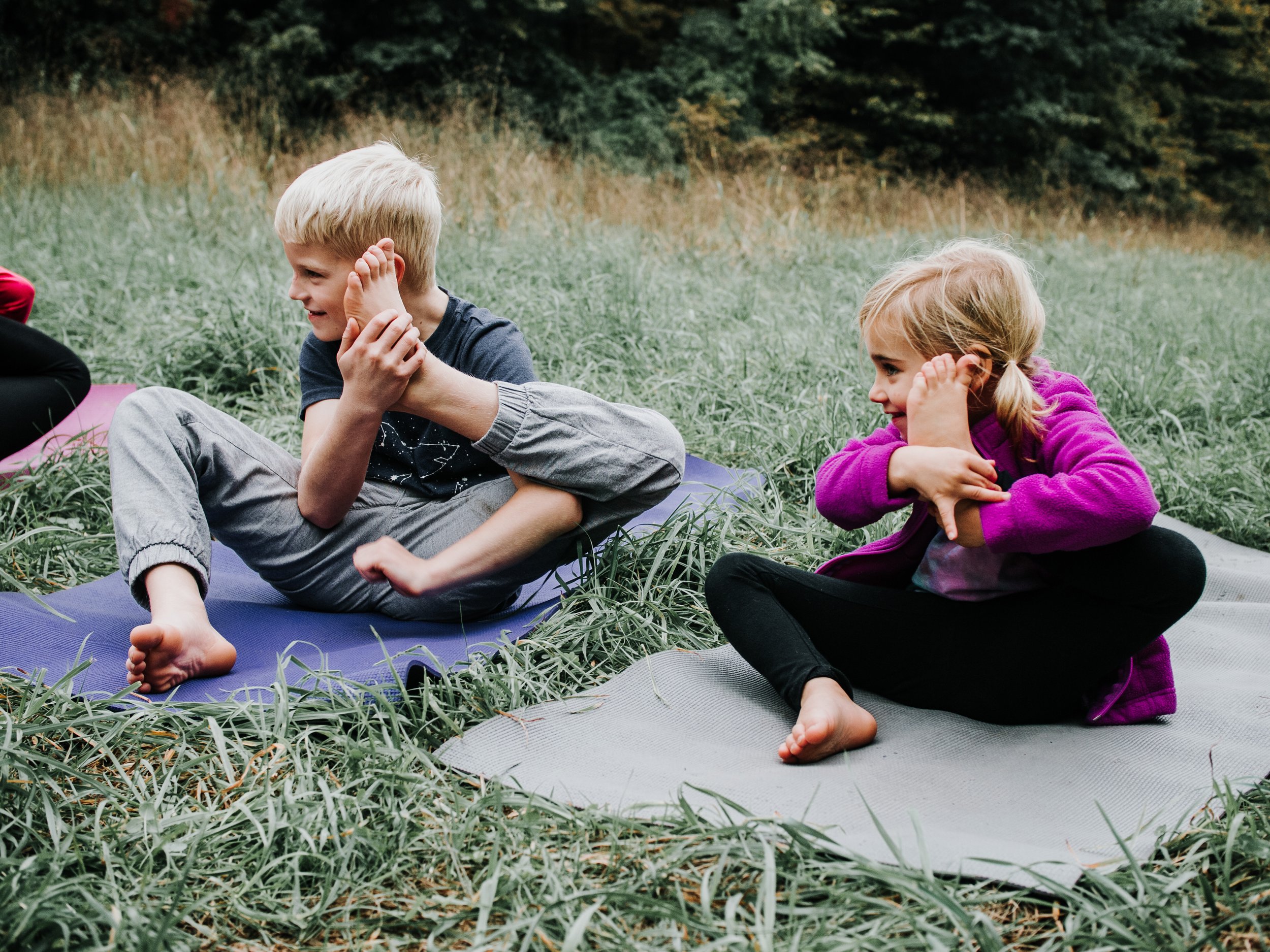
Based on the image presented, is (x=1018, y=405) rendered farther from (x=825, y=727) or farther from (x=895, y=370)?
(x=825, y=727)

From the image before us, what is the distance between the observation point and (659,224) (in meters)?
5.98

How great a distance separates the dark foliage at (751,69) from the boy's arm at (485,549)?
20.4 feet

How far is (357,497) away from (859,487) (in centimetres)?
98

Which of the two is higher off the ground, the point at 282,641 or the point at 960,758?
the point at 960,758

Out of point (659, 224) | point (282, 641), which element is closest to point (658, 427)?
point (282, 641)

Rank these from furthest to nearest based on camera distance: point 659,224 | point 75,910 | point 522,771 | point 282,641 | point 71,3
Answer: point 71,3 < point 659,224 < point 282,641 < point 522,771 < point 75,910

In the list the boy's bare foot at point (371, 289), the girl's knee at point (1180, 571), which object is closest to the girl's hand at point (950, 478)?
the girl's knee at point (1180, 571)

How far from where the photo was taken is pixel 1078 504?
4.16 ft

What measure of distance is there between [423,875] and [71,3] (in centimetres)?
1109

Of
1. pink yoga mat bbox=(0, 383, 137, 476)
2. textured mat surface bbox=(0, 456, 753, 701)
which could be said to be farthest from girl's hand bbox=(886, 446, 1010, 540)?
pink yoga mat bbox=(0, 383, 137, 476)

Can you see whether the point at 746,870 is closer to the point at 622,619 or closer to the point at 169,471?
the point at 622,619

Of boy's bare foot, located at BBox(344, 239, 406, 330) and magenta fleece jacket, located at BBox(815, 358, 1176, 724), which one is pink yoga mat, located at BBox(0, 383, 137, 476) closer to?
boy's bare foot, located at BBox(344, 239, 406, 330)

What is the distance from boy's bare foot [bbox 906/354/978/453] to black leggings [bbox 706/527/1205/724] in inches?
10.4

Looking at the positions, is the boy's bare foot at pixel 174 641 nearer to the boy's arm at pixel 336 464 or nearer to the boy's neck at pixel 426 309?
the boy's arm at pixel 336 464
